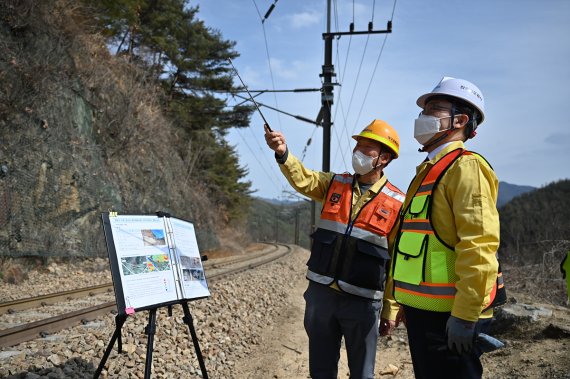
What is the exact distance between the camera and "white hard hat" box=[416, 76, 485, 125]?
2.69 meters

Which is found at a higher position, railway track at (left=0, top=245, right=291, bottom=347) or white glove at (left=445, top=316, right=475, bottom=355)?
white glove at (left=445, top=316, right=475, bottom=355)

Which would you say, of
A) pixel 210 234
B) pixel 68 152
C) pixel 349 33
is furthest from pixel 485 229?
pixel 210 234

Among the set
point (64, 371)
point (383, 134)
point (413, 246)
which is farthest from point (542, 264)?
point (64, 371)

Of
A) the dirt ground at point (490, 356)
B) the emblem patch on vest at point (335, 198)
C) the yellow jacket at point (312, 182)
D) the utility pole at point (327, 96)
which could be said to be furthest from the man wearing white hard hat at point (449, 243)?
the utility pole at point (327, 96)

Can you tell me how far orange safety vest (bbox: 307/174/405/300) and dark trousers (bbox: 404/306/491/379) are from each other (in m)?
0.69

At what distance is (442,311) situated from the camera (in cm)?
245

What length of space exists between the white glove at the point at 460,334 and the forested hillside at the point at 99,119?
6.83m

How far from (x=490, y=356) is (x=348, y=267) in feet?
10.8

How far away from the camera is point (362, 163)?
141 inches

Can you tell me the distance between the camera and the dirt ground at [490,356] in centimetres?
475

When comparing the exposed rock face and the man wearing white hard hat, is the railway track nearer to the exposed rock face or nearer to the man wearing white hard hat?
the exposed rock face

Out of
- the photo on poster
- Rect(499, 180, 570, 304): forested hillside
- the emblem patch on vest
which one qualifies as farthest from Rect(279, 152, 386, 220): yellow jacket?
Rect(499, 180, 570, 304): forested hillside

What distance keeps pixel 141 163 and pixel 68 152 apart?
5.04 metres

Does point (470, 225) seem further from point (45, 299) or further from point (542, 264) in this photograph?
point (542, 264)
